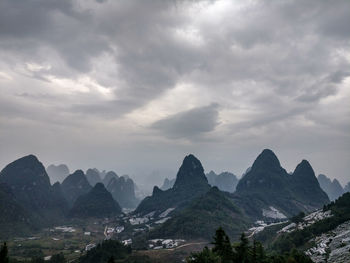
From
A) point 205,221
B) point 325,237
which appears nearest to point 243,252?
point 325,237

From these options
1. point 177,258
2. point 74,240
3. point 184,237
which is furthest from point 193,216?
point 74,240

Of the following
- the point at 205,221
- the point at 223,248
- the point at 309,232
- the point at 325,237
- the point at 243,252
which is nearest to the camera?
the point at 243,252

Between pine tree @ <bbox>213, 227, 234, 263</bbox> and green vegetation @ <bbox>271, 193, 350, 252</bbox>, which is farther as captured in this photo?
green vegetation @ <bbox>271, 193, 350, 252</bbox>

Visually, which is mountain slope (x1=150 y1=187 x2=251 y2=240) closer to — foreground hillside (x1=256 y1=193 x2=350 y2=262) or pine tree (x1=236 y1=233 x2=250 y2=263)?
foreground hillside (x1=256 y1=193 x2=350 y2=262)

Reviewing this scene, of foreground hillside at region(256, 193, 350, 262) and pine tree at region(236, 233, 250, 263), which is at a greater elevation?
pine tree at region(236, 233, 250, 263)

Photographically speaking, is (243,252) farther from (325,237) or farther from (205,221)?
(205,221)

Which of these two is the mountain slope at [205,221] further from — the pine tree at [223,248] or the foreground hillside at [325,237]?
the pine tree at [223,248]

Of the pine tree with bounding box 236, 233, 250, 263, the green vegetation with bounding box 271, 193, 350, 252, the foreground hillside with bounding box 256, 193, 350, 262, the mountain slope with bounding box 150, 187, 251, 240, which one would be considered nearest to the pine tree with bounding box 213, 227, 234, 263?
the pine tree with bounding box 236, 233, 250, 263

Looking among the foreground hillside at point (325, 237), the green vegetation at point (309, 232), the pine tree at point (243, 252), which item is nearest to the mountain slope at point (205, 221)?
the foreground hillside at point (325, 237)

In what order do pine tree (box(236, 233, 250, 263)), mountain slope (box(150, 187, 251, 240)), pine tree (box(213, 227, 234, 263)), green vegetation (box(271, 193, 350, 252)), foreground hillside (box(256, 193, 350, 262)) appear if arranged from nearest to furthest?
pine tree (box(236, 233, 250, 263))
pine tree (box(213, 227, 234, 263))
foreground hillside (box(256, 193, 350, 262))
green vegetation (box(271, 193, 350, 252))
mountain slope (box(150, 187, 251, 240))

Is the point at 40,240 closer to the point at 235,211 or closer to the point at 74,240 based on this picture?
the point at 74,240

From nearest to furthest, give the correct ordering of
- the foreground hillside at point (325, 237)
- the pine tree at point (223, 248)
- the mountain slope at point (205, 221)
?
the pine tree at point (223, 248) → the foreground hillside at point (325, 237) → the mountain slope at point (205, 221)

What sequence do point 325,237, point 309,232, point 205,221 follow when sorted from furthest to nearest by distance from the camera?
point 205,221 < point 309,232 < point 325,237

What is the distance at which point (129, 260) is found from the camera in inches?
4232
